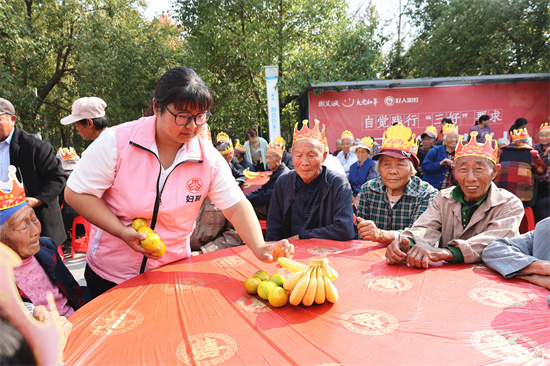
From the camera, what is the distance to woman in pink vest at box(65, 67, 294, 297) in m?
1.71

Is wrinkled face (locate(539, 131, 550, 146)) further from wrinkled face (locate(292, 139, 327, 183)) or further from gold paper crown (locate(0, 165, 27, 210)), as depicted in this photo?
gold paper crown (locate(0, 165, 27, 210))

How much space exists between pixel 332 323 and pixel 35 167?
285 cm

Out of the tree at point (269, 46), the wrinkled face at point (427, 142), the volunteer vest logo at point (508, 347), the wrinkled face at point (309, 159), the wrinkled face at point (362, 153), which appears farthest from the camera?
the tree at point (269, 46)

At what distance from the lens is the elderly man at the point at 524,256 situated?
64.9 inches

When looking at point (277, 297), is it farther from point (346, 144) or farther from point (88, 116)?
point (346, 144)

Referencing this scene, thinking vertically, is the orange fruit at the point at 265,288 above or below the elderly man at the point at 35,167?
below

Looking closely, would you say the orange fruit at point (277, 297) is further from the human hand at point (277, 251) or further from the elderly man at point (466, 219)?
the elderly man at point (466, 219)

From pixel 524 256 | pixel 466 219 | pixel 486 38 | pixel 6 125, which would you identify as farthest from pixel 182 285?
pixel 486 38

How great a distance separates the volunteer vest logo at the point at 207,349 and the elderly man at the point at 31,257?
3.42 ft

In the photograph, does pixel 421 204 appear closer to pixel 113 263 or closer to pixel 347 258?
pixel 347 258

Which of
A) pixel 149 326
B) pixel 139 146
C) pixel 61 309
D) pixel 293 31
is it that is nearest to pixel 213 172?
pixel 139 146

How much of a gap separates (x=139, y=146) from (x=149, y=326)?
88cm

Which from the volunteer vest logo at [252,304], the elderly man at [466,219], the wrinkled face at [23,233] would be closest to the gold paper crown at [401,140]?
the elderly man at [466,219]

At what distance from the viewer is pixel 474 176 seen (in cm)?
225
